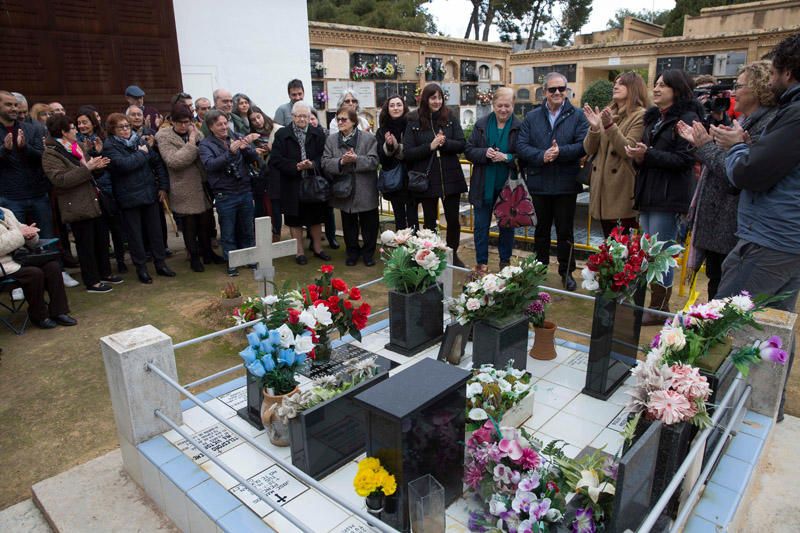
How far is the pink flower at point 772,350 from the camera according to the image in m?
2.33

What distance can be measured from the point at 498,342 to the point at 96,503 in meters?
2.21

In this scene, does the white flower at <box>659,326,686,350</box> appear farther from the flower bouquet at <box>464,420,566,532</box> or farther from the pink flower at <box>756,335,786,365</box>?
the flower bouquet at <box>464,420,566,532</box>

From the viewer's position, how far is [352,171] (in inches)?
237

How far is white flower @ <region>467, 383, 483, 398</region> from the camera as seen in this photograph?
2.68 meters

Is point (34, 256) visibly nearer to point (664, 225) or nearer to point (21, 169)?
point (21, 169)

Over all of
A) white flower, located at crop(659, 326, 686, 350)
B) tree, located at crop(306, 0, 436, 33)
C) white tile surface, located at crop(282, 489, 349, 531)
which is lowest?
white tile surface, located at crop(282, 489, 349, 531)

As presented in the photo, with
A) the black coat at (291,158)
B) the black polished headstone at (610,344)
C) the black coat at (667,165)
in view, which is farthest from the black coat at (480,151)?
the black polished headstone at (610,344)

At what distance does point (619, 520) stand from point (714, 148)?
2.32m

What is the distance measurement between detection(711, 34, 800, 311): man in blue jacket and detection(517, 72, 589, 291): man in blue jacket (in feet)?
6.73

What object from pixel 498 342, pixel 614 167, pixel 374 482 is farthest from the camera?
pixel 614 167

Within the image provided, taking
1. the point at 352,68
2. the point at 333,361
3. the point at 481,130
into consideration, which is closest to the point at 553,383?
the point at 333,361

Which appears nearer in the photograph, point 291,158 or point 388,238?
point 388,238

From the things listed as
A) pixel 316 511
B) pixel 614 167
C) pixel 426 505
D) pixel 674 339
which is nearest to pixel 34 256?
pixel 316 511

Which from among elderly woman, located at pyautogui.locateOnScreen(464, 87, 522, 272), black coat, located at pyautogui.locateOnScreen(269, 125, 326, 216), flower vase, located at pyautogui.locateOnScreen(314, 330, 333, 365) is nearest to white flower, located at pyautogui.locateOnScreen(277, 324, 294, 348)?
flower vase, located at pyautogui.locateOnScreen(314, 330, 333, 365)
